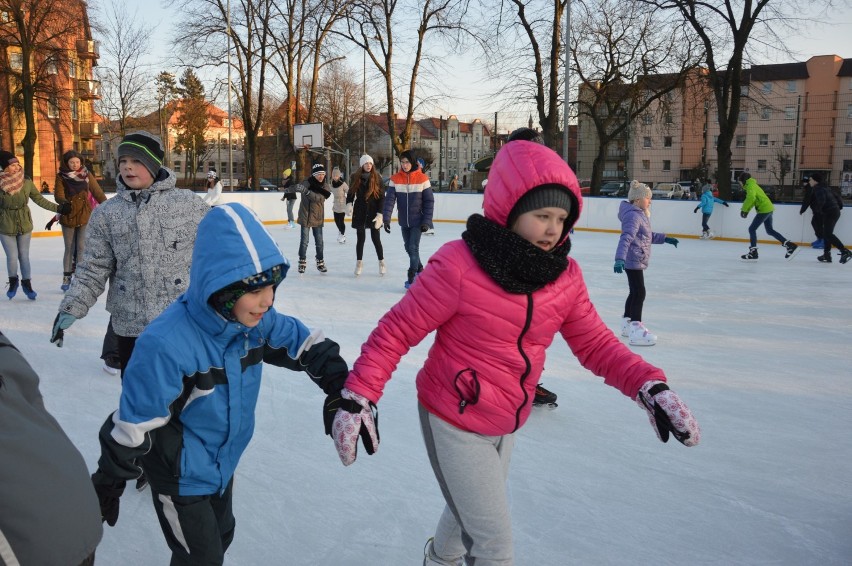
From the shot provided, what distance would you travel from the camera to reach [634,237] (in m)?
5.31

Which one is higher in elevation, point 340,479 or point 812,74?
point 812,74

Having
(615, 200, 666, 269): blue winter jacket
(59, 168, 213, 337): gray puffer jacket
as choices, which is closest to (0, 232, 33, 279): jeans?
(59, 168, 213, 337): gray puffer jacket

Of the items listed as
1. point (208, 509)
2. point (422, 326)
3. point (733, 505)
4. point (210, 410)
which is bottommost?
point (733, 505)

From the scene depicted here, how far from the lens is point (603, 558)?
237 centimetres

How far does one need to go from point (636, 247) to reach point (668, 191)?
31106 millimetres

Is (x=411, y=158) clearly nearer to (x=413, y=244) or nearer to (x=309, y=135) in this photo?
(x=413, y=244)

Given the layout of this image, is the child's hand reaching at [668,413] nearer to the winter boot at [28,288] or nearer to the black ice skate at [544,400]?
the black ice skate at [544,400]

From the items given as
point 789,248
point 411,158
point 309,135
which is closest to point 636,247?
point 411,158

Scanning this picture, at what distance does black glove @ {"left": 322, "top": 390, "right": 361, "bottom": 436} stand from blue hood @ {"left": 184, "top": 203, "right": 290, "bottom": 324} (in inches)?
13.7

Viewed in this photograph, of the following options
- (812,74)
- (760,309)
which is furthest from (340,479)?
(812,74)

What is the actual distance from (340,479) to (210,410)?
1.40m

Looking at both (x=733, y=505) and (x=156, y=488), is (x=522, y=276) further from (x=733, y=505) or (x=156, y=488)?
(x=733, y=505)

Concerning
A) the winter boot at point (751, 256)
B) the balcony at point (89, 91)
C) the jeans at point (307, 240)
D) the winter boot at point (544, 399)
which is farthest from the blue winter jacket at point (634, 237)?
the balcony at point (89, 91)

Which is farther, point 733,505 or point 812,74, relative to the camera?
point 812,74
